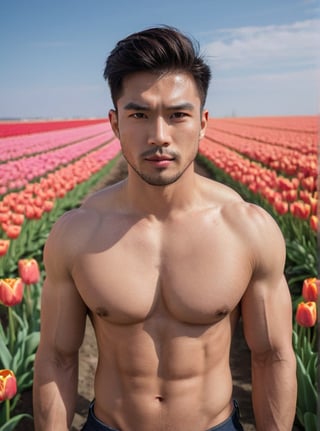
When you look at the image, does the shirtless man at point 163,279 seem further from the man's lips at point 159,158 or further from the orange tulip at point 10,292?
the orange tulip at point 10,292

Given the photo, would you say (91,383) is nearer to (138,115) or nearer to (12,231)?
(12,231)

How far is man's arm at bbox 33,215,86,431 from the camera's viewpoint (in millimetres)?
1632

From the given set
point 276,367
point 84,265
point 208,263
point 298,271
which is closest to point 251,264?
point 208,263

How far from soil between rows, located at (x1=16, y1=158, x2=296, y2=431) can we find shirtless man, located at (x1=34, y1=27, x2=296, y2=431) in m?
1.89

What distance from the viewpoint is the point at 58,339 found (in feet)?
5.58

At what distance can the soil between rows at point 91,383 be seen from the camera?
3543 millimetres

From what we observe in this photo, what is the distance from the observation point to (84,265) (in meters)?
1.60

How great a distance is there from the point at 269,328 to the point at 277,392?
0.21 m

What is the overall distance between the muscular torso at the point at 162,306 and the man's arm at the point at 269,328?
0.05 m

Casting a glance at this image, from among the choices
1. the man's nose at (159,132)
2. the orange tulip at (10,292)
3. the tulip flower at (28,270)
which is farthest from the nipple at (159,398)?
the tulip flower at (28,270)

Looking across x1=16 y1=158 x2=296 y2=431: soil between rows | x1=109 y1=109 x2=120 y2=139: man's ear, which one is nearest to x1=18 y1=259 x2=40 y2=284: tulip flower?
x1=16 y1=158 x2=296 y2=431: soil between rows

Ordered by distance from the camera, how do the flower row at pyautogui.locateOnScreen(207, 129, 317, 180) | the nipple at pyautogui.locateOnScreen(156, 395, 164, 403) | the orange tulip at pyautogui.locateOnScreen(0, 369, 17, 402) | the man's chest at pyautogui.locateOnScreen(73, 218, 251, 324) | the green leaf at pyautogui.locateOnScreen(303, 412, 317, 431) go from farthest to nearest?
the flower row at pyautogui.locateOnScreen(207, 129, 317, 180) < the green leaf at pyautogui.locateOnScreen(303, 412, 317, 431) < the orange tulip at pyautogui.locateOnScreen(0, 369, 17, 402) < the nipple at pyautogui.locateOnScreen(156, 395, 164, 403) < the man's chest at pyautogui.locateOnScreen(73, 218, 251, 324)

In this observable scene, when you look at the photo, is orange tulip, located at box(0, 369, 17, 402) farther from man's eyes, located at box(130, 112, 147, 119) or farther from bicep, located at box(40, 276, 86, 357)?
man's eyes, located at box(130, 112, 147, 119)

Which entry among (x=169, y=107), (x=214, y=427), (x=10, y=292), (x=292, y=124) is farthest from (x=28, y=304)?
(x=292, y=124)
